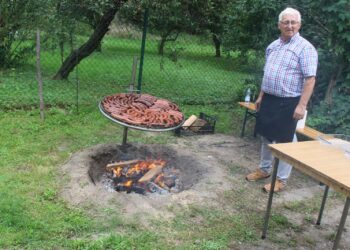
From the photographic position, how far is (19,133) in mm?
5871

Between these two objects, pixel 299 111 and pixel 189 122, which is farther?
pixel 189 122

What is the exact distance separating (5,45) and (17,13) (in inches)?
30.9

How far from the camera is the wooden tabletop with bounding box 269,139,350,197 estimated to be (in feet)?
9.69

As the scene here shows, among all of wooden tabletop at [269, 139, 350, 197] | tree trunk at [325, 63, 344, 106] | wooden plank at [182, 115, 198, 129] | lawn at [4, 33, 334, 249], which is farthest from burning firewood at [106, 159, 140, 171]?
tree trunk at [325, 63, 344, 106]

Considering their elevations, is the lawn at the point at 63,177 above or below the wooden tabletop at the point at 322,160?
below

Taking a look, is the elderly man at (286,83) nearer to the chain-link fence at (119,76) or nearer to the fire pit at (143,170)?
the fire pit at (143,170)

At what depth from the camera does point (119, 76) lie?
36.5ft

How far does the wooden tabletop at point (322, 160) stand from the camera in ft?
9.69

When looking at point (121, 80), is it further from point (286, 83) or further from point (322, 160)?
point (322, 160)

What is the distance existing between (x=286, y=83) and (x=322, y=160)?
4.53 ft

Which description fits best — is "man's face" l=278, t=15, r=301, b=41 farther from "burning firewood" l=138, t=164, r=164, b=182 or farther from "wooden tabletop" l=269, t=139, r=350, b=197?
"burning firewood" l=138, t=164, r=164, b=182

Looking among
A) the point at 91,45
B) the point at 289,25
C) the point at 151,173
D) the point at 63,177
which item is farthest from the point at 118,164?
the point at 91,45

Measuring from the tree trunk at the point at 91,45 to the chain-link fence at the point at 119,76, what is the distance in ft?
0.51

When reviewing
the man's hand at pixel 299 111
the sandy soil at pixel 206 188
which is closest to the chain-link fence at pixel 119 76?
the sandy soil at pixel 206 188
